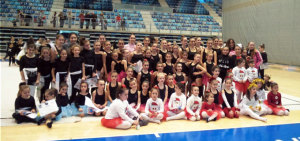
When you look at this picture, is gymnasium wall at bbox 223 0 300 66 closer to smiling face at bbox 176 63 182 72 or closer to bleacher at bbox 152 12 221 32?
bleacher at bbox 152 12 221 32

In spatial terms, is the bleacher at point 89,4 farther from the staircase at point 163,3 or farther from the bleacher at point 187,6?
the bleacher at point 187,6

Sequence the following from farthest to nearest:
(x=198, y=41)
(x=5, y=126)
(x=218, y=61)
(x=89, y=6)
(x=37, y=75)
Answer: (x=89, y=6), (x=198, y=41), (x=218, y=61), (x=37, y=75), (x=5, y=126)

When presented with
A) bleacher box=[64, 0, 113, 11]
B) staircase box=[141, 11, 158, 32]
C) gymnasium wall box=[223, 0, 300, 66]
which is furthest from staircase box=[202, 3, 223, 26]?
bleacher box=[64, 0, 113, 11]

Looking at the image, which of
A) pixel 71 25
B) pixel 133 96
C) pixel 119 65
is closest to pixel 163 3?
pixel 71 25

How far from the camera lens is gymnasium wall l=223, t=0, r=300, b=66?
11547 millimetres

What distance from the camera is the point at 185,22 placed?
2281 centimetres

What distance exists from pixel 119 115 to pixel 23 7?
1994 centimetres

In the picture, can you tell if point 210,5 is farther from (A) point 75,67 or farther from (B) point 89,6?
(A) point 75,67

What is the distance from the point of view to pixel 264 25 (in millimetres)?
13273

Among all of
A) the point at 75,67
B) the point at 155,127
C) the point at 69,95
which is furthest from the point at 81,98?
the point at 155,127

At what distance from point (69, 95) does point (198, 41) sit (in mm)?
3282

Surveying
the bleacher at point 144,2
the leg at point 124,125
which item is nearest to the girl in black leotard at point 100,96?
the leg at point 124,125

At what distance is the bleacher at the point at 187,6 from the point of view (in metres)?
25.9

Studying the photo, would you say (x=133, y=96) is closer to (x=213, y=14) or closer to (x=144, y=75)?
(x=144, y=75)
